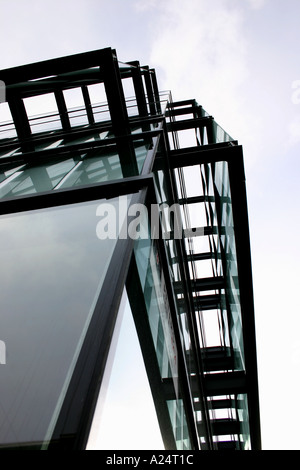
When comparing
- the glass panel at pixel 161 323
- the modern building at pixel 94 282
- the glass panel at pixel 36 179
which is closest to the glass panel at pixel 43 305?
the modern building at pixel 94 282

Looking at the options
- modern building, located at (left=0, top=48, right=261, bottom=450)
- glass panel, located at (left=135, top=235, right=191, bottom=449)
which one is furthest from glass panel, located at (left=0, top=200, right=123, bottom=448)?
glass panel, located at (left=135, top=235, right=191, bottom=449)

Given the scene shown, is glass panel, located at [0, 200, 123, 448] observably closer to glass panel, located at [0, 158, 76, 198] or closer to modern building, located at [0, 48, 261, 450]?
modern building, located at [0, 48, 261, 450]

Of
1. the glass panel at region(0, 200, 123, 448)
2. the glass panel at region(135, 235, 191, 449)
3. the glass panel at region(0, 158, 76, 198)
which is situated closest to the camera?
the glass panel at region(0, 200, 123, 448)

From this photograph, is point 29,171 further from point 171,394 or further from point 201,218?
point 201,218

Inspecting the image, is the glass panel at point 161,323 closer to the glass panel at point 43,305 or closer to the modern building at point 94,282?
the modern building at point 94,282

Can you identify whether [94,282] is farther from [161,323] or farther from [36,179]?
[36,179]

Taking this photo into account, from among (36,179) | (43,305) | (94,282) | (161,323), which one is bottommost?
(43,305)

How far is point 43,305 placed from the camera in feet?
7.79

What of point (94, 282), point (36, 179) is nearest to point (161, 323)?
point (94, 282)

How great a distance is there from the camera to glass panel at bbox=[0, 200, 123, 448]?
5.80 feet

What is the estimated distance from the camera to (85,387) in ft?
5.86

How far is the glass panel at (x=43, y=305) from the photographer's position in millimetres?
1767

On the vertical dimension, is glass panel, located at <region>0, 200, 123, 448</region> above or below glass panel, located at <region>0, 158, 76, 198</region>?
below
